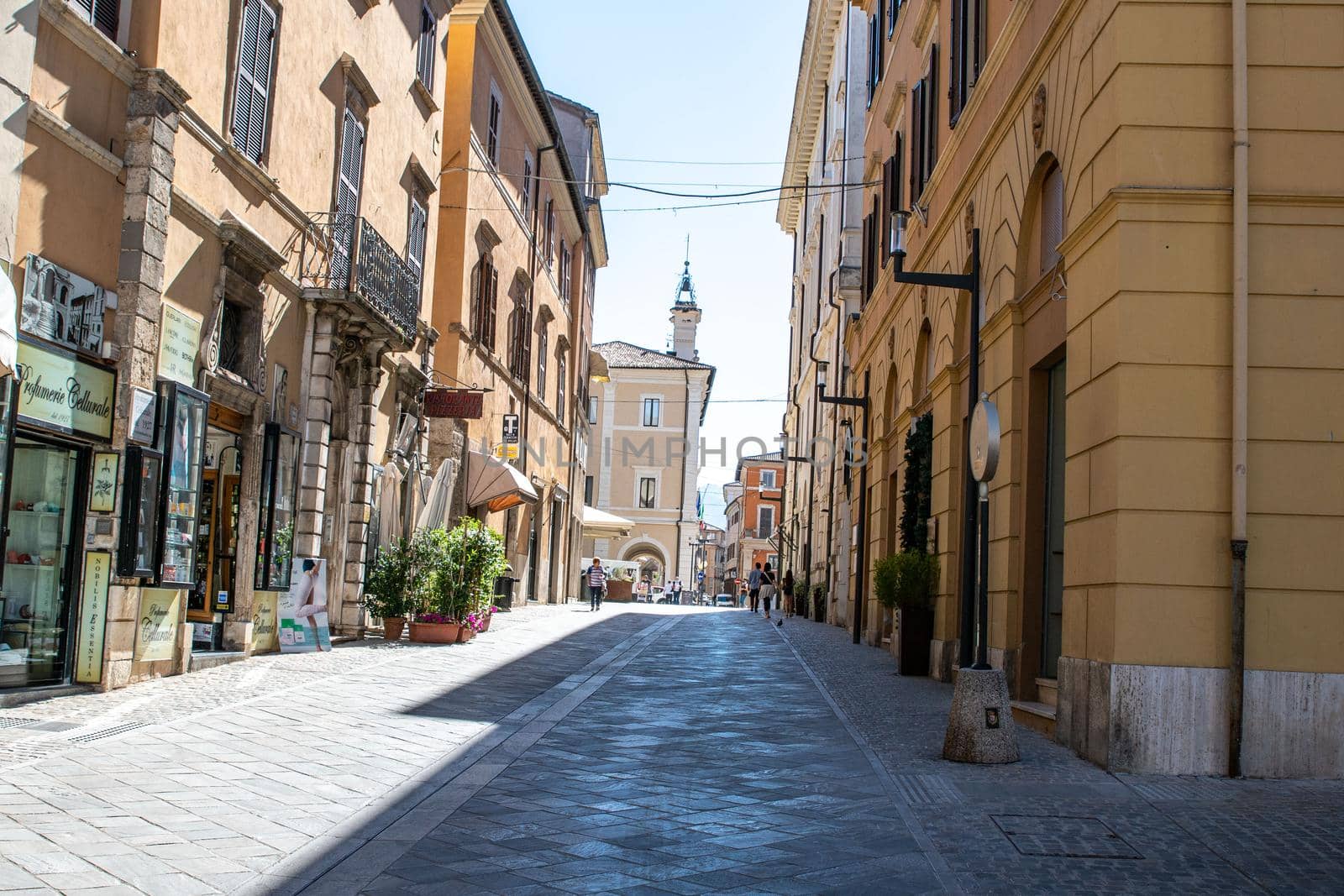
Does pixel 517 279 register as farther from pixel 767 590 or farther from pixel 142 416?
pixel 142 416

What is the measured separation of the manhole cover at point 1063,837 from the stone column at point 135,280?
279 inches

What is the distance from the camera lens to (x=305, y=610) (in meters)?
14.3

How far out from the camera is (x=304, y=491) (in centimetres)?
1505

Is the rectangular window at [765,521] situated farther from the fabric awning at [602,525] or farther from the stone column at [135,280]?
the stone column at [135,280]

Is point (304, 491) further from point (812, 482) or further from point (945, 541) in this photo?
point (812, 482)

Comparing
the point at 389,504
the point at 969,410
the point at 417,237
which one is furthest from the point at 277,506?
the point at 969,410

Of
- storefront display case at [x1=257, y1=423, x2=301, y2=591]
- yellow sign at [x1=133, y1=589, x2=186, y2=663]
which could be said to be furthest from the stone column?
storefront display case at [x1=257, y1=423, x2=301, y2=591]

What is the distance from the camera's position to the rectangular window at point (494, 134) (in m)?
24.6

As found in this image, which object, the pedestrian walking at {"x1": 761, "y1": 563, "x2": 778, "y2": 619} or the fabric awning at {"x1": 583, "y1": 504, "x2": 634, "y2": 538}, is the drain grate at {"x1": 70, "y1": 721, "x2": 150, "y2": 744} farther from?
the fabric awning at {"x1": 583, "y1": 504, "x2": 634, "y2": 538}

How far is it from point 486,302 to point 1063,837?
792 inches

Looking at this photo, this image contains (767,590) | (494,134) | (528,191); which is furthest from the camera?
(767,590)

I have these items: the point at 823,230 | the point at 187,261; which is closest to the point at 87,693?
the point at 187,261

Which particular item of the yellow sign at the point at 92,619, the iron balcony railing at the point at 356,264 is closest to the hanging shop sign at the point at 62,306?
the yellow sign at the point at 92,619

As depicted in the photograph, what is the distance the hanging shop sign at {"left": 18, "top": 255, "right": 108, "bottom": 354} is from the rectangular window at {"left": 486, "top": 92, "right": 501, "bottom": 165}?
49.9 ft
